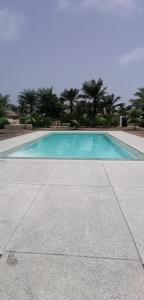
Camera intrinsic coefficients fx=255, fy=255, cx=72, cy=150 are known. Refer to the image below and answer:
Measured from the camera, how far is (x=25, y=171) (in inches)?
271

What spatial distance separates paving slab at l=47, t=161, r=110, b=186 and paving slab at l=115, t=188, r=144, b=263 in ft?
2.38

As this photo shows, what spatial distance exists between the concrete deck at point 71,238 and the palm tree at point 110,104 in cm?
3112

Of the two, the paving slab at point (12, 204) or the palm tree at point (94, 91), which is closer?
the paving slab at point (12, 204)

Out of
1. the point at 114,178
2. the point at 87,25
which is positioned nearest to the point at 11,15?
the point at 87,25

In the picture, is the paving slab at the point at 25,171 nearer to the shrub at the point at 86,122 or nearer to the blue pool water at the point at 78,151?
the blue pool water at the point at 78,151

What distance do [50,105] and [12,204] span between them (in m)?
36.2

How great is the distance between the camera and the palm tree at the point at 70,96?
39469mm

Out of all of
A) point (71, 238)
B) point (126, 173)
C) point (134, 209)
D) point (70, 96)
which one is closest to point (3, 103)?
point (126, 173)

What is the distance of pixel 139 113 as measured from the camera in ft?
86.5

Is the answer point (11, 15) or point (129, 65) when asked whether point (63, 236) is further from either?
point (129, 65)

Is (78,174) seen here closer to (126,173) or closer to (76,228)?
(126,173)

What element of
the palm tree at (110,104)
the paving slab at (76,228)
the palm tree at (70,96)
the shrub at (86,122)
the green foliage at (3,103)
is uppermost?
the palm tree at (70,96)

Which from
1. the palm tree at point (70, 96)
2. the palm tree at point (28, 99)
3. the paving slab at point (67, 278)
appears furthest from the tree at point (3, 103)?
the palm tree at point (28, 99)

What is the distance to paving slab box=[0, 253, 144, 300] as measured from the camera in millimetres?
2225
